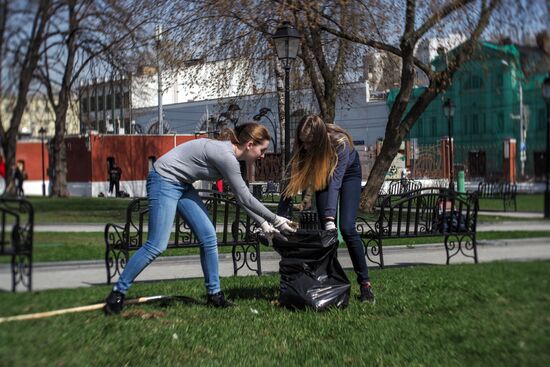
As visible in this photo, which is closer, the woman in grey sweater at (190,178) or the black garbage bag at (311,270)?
the woman in grey sweater at (190,178)

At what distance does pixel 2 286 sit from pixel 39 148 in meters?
0.46

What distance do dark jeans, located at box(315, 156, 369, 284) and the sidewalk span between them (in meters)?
1.09

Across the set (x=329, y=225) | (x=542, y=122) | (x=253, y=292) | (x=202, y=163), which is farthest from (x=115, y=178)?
(x=253, y=292)

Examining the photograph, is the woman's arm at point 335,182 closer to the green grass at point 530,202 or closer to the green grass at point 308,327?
the green grass at point 308,327

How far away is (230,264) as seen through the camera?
28.3ft

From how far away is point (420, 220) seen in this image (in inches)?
294

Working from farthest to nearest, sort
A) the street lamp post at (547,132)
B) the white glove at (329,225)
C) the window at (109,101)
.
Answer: the white glove at (329,225)
the window at (109,101)
the street lamp post at (547,132)

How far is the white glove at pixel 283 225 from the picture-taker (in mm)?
5047

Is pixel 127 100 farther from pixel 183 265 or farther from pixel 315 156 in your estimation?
pixel 183 265

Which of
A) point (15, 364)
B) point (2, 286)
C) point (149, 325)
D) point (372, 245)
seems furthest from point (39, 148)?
point (372, 245)

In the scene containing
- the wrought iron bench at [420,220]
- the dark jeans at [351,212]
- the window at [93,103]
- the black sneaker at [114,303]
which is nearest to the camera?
the window at [93,103]

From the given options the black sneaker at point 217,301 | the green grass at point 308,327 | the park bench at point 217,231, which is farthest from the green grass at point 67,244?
the black sneaker at point 217,301

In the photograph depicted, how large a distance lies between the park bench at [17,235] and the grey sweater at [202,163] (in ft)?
8.35

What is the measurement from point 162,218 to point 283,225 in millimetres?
841
